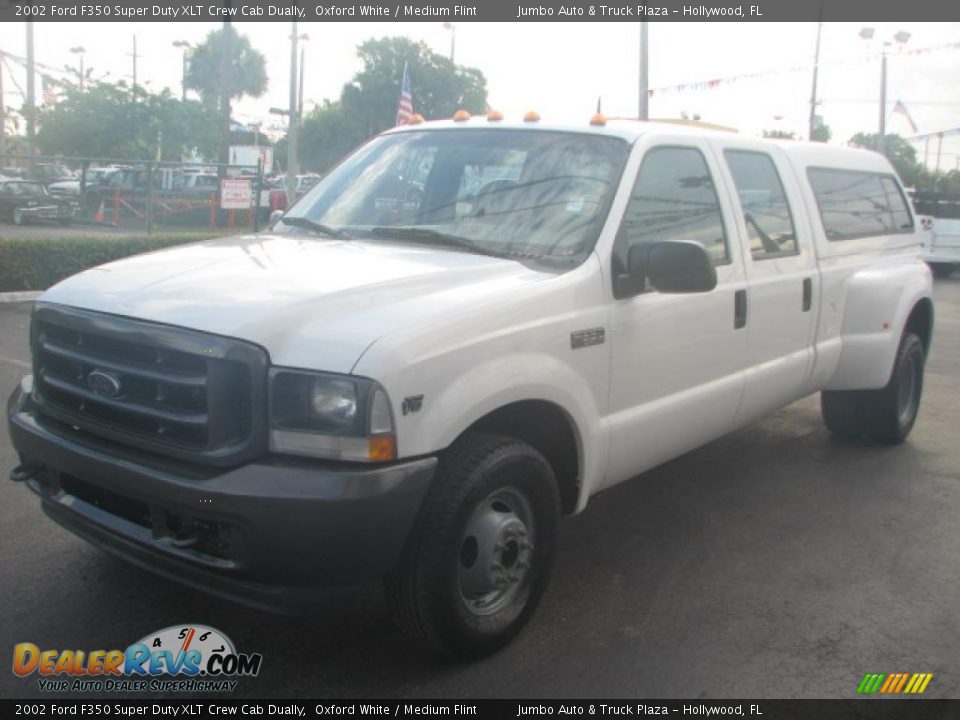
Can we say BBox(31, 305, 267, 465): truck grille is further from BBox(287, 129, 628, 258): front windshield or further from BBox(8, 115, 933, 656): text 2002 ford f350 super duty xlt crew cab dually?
BBox(287, 129, 628, 258): front windshield

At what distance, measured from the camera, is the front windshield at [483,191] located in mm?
3939

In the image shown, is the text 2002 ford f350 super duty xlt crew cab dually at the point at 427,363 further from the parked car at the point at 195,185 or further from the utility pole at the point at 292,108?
the parked car at the point at 195,185

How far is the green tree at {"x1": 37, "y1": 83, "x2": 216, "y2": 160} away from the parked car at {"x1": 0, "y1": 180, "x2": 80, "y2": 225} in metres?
12.1

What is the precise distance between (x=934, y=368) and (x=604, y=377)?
6.90 meters

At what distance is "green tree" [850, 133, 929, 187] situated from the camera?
40803 millimetres

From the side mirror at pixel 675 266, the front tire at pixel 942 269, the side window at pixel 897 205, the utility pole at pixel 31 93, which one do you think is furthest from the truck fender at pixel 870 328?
the utility pole at pixel 31 93

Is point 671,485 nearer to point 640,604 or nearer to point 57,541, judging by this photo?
point 640,604

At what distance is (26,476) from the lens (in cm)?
355

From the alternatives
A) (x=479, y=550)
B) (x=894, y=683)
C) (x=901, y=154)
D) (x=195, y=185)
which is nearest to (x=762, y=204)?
(x=894, y=683)

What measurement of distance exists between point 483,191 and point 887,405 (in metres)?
3.48

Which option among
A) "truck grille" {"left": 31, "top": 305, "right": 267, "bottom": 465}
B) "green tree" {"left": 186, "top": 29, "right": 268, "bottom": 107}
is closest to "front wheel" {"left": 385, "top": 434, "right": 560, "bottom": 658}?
"truck grille" {"left": 31, "top": 305, "right": 267, "bottom": 465}

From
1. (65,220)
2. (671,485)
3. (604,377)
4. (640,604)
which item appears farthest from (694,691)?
(65,220)

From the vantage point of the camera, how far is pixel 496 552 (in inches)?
133

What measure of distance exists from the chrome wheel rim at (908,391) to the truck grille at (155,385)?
Result: 4744 millimetres
